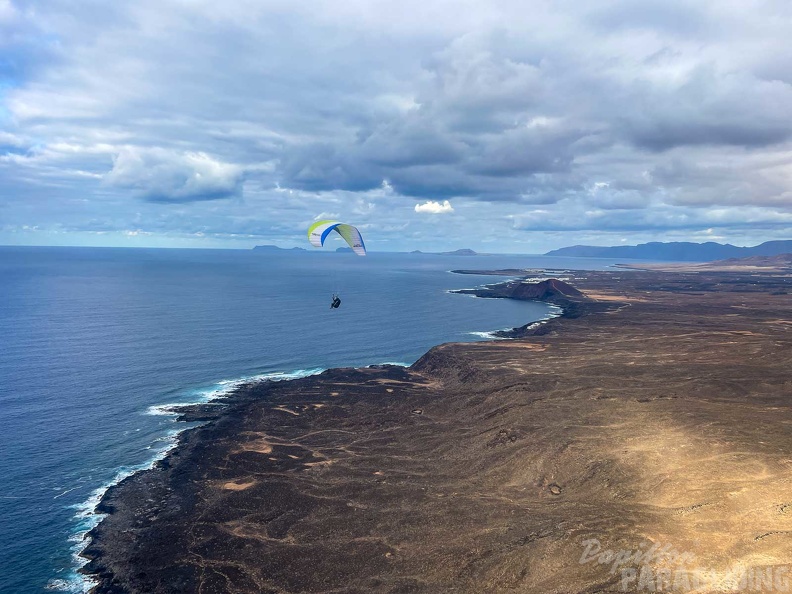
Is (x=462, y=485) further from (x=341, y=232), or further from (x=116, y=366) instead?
(x=116, y=366)

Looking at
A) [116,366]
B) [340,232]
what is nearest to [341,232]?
[340,232]

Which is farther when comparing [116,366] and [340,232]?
[116,366]

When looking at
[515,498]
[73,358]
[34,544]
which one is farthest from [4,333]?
[515,498]

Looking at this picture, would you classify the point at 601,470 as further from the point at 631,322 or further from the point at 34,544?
the point at 631,322

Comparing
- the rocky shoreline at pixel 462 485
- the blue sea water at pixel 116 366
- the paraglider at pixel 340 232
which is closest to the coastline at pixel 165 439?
the blue sea water at pixel 116 366

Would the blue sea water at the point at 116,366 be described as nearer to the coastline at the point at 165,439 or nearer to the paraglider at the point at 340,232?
the coastline at the point at 165,439

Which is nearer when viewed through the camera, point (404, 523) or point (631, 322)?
point (404, 523)
